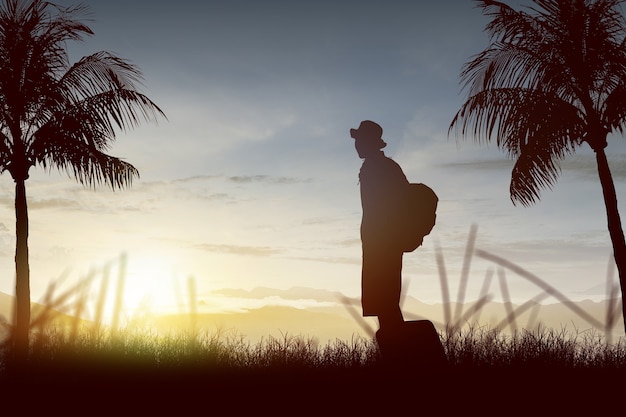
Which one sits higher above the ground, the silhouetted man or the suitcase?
the silhouetted man

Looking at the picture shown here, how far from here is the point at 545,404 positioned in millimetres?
7398

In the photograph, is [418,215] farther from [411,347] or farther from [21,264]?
[21,264]

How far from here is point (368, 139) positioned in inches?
298

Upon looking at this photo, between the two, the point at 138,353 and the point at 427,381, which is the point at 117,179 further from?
the point at 427,381

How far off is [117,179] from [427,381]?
27.2 ft

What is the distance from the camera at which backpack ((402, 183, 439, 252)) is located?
24.4ft

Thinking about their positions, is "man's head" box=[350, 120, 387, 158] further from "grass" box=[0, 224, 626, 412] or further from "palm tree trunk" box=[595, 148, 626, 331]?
"palm tree trunk" box=[595, 148, 626, 331]

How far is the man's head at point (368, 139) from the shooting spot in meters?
7.57

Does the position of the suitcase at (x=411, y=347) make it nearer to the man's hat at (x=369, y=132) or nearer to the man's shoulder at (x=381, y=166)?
the man's shoulder at (x=381, y=166)

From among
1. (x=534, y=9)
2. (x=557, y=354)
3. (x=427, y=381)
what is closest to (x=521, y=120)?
(x=534, y=9)

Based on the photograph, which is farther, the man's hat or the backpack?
the man's hat

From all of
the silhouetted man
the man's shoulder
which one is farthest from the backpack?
the man's shoulder

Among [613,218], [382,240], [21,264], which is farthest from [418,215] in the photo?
[21,264]

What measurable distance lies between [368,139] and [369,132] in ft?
0.27
